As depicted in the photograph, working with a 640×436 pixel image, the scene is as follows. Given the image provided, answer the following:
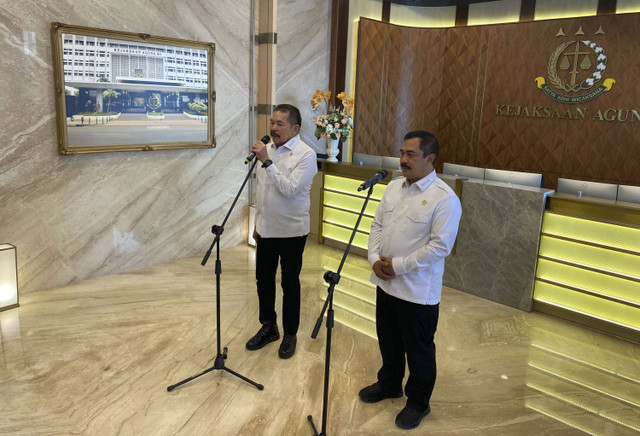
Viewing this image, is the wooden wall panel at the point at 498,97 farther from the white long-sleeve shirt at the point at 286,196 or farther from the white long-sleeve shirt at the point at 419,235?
the white long-sleeve shirt at the point at 419,235

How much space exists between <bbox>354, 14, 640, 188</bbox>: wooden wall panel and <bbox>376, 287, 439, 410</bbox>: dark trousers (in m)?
4.81

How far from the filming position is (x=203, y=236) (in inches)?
229

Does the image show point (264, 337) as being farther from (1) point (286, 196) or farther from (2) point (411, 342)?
(2) point (411, 342)

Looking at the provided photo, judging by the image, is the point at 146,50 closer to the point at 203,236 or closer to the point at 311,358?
the point at 203,236

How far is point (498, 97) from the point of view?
7.38 meters

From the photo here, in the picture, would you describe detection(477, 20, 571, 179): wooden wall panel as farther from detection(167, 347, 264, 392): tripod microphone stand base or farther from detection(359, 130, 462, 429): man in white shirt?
detection(167, 347, 264, 392): tripod microphone stand base

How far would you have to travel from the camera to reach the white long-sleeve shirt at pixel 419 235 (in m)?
2.57

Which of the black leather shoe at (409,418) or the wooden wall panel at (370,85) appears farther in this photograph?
the wooden wall panel at (370,85)

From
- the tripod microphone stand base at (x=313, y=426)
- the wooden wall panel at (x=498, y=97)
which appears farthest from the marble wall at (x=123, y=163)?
the tripod microphone stand base at (x=313, y=426)

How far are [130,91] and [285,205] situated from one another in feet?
7.92

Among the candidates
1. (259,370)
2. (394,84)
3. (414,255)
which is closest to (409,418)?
(414,255)

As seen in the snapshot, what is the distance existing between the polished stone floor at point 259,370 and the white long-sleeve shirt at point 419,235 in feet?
2.74

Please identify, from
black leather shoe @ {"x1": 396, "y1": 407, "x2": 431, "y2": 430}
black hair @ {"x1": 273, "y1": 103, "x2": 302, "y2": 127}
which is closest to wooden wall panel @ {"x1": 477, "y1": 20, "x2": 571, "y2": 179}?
black hair @ {"x1": 273, "y1": 103, "x2": 302, "y2": 127}

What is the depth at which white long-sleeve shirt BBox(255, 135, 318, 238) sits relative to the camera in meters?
3.35
